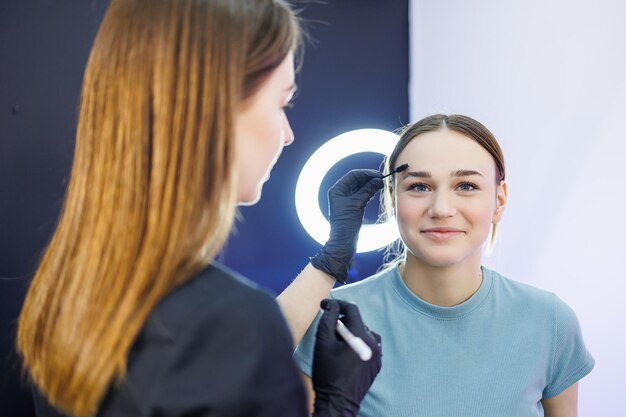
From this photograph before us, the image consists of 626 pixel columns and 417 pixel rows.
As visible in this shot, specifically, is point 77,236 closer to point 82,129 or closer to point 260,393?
point 82,129

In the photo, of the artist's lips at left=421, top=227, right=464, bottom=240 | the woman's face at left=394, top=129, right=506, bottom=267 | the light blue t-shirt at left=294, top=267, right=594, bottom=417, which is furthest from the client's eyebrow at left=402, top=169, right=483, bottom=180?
the light blue t-shirt at left=294, top=267, right=594, bottom=417

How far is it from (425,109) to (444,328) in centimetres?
111

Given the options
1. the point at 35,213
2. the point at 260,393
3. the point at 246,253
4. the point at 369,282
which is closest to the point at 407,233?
the point at 369,282

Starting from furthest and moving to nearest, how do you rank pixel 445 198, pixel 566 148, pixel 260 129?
pixel 566 148, pixel 445 198, pixel 260 129

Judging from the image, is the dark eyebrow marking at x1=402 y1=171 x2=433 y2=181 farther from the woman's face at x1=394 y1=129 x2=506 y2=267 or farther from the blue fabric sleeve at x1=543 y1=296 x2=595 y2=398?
the blue fabric sleeve at x1=543 y1=296 x2=595 y2=398

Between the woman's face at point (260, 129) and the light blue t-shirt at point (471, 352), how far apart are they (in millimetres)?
654

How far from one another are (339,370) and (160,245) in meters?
0.45

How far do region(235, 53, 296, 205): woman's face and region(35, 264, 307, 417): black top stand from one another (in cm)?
16

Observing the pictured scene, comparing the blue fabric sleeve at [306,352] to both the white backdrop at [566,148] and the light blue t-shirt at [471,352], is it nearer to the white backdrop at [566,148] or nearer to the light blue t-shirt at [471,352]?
the light blue t-shirt at [471,352]

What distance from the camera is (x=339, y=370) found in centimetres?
90

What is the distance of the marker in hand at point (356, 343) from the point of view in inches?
35.1

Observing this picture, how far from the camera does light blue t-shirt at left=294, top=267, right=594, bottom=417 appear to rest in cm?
118

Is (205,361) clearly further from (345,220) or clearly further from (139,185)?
(345,220)

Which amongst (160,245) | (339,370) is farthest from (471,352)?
(160,245)
